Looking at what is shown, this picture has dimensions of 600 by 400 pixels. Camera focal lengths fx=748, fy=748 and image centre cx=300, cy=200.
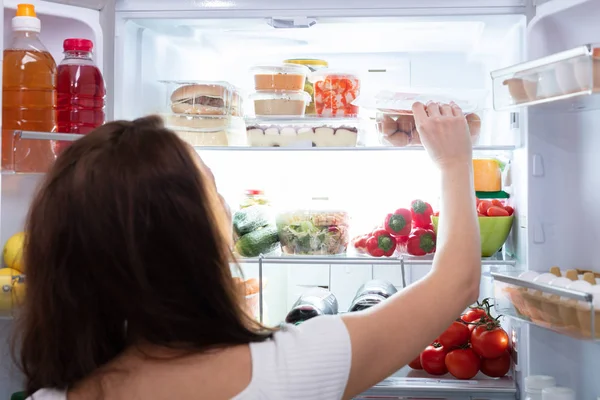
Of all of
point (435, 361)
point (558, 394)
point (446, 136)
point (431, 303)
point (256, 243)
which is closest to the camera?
point (431, 303)

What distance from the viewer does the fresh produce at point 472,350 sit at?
2115 millimetres

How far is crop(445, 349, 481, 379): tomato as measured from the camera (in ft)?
6.95

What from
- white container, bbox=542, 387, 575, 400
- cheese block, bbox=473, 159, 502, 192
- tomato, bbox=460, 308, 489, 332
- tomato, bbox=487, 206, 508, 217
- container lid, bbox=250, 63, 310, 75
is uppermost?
container lid, bbox=250, 63, 310, 75

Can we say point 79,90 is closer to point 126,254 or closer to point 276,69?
point 276,69

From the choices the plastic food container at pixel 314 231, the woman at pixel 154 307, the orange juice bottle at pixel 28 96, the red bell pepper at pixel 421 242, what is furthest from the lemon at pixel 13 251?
the red bell pepper at pixel 421 242

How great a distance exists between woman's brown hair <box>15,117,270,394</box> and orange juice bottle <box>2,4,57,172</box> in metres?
0.86

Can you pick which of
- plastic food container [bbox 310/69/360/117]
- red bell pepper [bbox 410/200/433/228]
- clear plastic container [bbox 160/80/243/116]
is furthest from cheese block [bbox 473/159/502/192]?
clear plastic container [bbox 160/80/243/116]

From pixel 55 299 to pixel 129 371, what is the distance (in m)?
0.15

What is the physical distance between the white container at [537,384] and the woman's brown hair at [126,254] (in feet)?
3.50

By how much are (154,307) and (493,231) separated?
133cm

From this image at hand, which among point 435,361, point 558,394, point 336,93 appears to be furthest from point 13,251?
point 558,394

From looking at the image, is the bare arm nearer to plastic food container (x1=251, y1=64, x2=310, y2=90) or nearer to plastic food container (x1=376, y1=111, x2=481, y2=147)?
plastic food container (x1=376, y1=111, x2=481, y2=147)

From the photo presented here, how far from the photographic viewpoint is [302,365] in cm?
106

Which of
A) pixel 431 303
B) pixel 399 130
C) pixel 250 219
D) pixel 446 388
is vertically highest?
pixel 399 130
